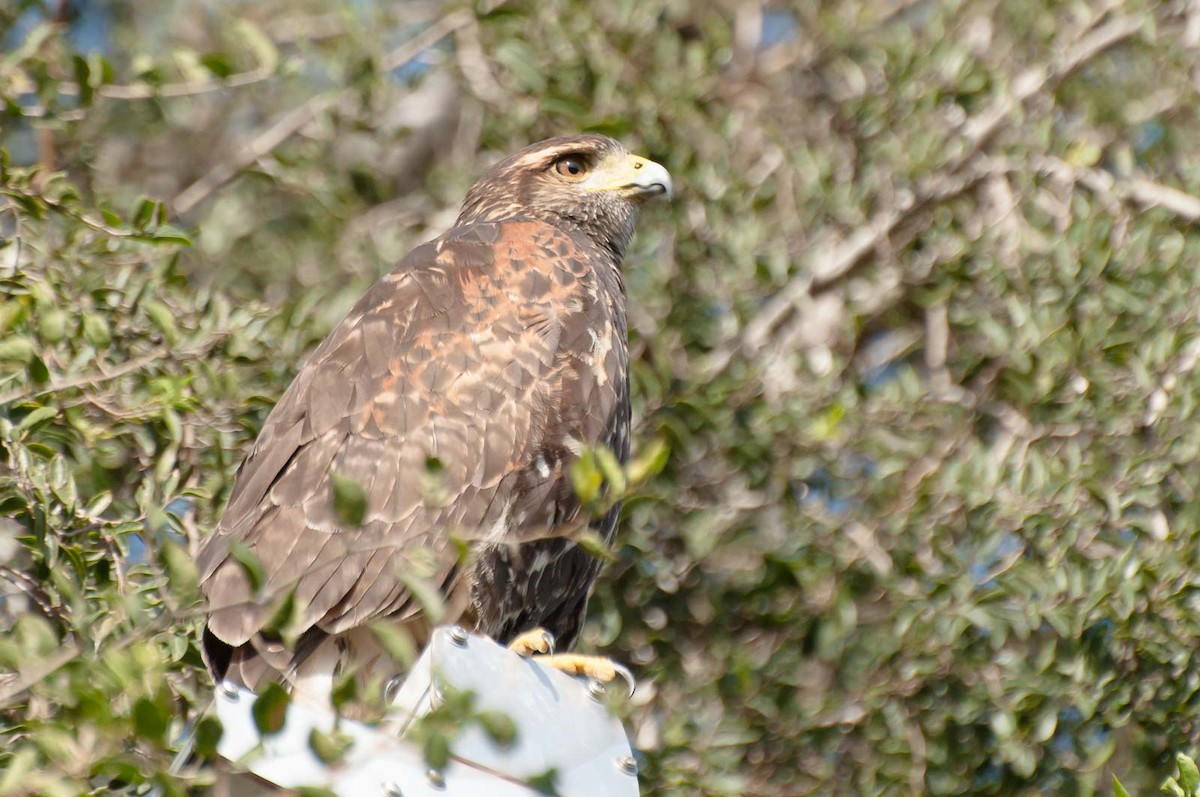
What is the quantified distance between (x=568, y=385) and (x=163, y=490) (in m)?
1.08

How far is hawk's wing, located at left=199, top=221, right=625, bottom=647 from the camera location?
12.0 ft

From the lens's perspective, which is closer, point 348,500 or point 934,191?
point 348,500

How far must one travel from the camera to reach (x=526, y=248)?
437 cm

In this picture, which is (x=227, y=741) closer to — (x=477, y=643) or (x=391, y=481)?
(x=477, y=643)

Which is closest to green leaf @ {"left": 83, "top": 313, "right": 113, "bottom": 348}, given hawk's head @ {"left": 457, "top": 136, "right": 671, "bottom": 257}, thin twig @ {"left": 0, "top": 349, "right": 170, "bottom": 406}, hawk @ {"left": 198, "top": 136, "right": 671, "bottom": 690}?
thin twig @ {"left": 0, "top": 349, "right": 170, "bottom": 406}

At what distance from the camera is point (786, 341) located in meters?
5.84

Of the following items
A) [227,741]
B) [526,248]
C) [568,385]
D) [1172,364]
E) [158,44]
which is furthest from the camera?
[158,44]

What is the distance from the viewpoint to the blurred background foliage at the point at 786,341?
4.22 meters

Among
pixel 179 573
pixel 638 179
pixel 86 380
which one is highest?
pixel 179 573

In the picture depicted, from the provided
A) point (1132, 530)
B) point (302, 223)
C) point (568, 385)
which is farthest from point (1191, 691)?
point (302, 223)

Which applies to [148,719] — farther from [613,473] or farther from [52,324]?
[52,324]

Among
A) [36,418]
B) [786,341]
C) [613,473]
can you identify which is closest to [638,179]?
[786,341]

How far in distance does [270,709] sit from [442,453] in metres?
1.74

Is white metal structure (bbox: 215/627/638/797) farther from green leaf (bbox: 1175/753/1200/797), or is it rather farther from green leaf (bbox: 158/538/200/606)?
green leaf (bbox: 1175/753/1200/797)
